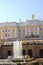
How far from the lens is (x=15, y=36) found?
6475 cm

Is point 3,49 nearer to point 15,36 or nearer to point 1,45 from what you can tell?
point 1,45

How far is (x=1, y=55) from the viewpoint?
2028 inches

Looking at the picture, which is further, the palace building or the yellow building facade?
the yellow building facade

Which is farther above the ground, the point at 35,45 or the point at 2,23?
the point at 2,23

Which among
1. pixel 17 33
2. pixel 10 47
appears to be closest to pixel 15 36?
pixel 17 33

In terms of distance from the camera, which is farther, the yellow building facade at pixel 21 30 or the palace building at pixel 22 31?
the yellow building facade at pixel 21 30

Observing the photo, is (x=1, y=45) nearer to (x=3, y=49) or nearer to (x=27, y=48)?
(x=3, y=49)

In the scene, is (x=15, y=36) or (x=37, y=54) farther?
(x=15, y=36)

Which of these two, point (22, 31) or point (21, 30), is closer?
point (22, 31)

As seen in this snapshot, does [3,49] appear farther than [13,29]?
No

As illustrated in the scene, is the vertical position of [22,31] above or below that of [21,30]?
below

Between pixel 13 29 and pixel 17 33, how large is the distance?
1743 millimetres

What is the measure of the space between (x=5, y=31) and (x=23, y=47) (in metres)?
16.3

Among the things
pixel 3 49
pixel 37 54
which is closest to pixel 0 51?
pixel 3 49
